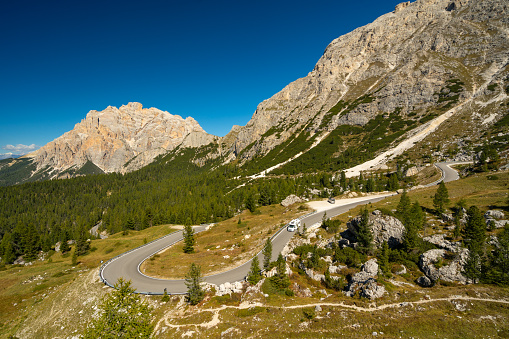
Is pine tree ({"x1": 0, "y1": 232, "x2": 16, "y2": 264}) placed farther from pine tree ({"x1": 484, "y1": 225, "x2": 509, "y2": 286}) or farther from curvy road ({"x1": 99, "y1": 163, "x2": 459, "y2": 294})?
pine tree ({"x1": 484, "y1": 225, "x2": 509, "y2": 286})

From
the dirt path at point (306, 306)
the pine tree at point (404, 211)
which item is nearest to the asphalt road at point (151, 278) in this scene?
the dirt path at point (306, 306)

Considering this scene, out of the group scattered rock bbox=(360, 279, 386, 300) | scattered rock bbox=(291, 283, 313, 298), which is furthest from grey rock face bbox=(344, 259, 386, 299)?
scattered rock bbox=(291, 283, 313, 298)

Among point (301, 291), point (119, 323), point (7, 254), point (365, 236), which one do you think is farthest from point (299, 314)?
point (7, 254)

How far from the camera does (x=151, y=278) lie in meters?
36.8

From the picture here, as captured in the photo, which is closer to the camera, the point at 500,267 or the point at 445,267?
the point at 500,267

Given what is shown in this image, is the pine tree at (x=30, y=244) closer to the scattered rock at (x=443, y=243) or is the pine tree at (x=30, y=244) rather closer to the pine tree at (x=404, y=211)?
the pine tree at (x=404, y=211)

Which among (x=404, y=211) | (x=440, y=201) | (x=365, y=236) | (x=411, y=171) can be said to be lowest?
(x=411, y=171)

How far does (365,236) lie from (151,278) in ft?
113

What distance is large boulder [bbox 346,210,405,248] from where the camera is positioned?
105ft

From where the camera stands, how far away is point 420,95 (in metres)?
185

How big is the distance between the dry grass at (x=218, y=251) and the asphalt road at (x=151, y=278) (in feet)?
6.22

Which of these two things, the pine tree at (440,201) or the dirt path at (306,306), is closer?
the dirt path at (306,306)

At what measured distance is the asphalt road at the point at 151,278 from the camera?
33.0m

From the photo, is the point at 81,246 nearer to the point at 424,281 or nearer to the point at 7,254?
the point at 7,254
